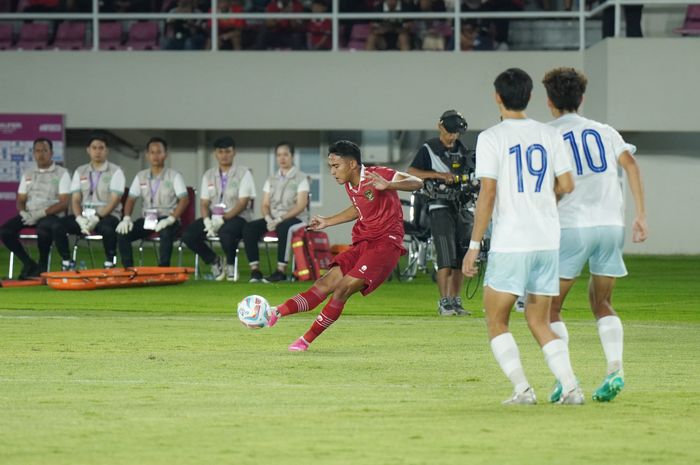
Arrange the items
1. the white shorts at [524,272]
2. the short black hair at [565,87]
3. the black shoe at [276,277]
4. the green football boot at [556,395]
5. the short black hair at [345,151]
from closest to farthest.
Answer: the white shorts at [524,272]
the green football boot at [556,395]
the short black hair at [565,87]
the short black hair at [345,151]
the black shoe at [276,277]

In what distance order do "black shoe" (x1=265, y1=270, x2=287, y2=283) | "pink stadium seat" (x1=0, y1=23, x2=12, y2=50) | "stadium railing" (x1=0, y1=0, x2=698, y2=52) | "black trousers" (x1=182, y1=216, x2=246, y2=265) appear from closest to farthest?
"black shoe" (x1=265, y1=270, x2=287, y2=283)
"black trousers" (x1=182, y1=216, x2=246, y2=265)
"stadium railing" (x1=0, y1=0, x2=698, y2=52)
"pink stadium seat" (x1=0, y1=23, x2=12, y2=50)

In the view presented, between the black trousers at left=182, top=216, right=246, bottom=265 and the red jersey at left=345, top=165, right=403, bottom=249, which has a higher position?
the red jersey at left=345, top=165, right=403, bottom=249

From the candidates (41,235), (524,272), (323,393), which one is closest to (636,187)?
(524,272)

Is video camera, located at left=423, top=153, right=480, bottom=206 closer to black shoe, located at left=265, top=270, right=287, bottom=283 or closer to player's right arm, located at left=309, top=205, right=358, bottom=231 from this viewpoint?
player's right arm, located at left=309, top=205, right=358, bottom=231

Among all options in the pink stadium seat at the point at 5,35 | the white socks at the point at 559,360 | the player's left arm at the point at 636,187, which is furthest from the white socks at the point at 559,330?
the pink stadium seat at the point at 5,35

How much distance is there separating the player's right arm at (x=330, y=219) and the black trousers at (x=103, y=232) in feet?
27.2

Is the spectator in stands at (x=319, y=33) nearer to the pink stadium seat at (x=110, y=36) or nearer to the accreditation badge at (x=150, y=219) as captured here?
the pink stadium seat at (x=110, y=36)

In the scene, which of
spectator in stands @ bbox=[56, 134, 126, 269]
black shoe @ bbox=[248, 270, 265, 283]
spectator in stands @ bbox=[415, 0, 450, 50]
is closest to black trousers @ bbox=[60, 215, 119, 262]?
spectator in stands @ bbox=[56, 134, 126, 269]

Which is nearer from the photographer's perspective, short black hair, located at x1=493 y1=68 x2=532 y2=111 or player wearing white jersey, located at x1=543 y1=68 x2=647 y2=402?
short black hair, located at x1=493 y1=68 x2=532 y2=111

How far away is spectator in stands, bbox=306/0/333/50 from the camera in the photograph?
26844 mm

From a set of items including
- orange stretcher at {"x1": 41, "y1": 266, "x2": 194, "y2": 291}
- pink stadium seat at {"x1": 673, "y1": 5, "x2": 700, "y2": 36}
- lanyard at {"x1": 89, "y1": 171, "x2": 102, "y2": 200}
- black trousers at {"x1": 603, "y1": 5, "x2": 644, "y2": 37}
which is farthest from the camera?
pink stadium seat at {"x1": 673, "y1": 5, "x2": 700, "y2": 36}

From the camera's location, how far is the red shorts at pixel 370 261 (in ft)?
36.4

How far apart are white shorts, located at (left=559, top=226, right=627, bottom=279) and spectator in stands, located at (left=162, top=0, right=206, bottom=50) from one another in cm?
1949

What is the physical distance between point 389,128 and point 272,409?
19.4 m
